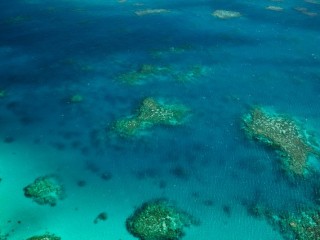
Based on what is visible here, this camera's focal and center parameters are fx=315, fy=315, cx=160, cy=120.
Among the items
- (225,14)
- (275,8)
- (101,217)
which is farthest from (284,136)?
(275,8)

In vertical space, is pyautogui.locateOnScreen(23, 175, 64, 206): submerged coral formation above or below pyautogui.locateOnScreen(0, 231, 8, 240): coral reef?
above

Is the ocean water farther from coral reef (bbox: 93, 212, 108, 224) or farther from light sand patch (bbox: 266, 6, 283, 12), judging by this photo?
light sand patch (bbox: 266, 6, 283, 12)

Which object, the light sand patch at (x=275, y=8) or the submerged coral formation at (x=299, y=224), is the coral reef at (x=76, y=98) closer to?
the submerged coral formation at (x=299, y=224)

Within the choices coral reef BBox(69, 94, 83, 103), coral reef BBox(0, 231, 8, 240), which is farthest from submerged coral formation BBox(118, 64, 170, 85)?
coral reef BBox(0, 231, 8, 240)

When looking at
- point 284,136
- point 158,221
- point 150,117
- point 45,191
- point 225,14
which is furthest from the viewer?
point 225,14

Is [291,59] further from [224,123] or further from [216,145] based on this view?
[216,145]

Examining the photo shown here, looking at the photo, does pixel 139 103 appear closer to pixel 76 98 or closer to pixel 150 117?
pixel 150 117

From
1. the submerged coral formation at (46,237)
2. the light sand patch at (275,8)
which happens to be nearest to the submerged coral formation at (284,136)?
the submerged coral formation at (46,237)
